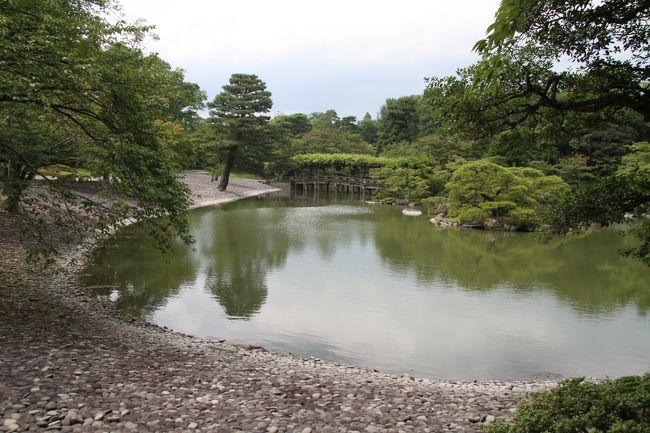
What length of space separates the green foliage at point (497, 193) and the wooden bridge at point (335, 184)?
693 inches

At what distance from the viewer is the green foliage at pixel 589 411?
299 centimetres

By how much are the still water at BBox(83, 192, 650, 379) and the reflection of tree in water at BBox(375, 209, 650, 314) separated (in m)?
0.05

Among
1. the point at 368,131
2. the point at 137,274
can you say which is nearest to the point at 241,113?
the point at 137,274

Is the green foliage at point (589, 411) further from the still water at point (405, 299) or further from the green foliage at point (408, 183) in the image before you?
the green foliage at point (408, 183)

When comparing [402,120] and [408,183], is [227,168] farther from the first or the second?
[402,120]

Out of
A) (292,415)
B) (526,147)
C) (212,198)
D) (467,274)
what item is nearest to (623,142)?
(467,274)

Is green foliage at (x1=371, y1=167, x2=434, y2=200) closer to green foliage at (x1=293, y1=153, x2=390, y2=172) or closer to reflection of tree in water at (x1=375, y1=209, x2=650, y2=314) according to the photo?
green foliage at (x1=293, y1=153, x2=390, y2=172)

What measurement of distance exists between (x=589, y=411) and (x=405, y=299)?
6940mm

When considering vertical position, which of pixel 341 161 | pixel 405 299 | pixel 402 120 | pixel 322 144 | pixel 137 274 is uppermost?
pixel 402 120

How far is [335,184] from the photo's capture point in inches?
1736

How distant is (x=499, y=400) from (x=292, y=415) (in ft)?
7.04

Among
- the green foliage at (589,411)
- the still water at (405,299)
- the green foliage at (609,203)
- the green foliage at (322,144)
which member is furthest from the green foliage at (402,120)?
the green foliage at (589,411)

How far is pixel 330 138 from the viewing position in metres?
50.9

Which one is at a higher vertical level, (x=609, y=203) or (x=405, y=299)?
(x=609, y=203)
